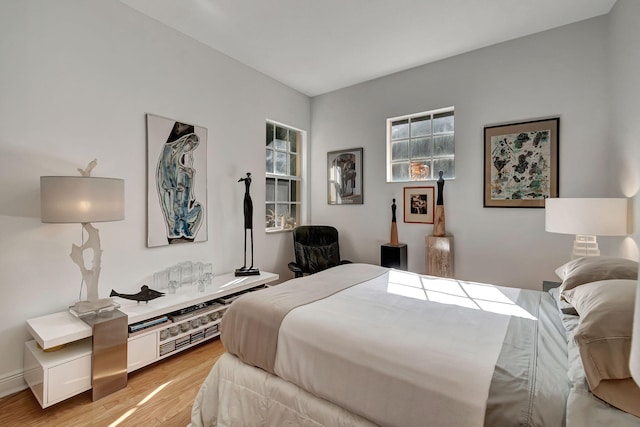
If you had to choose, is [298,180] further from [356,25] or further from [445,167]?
[356,25]

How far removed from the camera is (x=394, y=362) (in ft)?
3.83

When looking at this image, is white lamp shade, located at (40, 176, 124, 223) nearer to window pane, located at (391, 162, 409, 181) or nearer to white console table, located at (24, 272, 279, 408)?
white console table, located at (24, 272, 279, 408)

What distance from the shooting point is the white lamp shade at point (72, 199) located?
185cm

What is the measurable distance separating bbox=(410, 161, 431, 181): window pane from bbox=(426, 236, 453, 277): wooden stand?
0.77 m

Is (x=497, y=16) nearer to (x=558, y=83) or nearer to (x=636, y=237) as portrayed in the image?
(x=558, y=83)

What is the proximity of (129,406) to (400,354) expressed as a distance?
179cm

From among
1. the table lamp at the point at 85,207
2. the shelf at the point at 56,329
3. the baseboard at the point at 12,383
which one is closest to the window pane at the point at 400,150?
the table lamp at the point at 85,207

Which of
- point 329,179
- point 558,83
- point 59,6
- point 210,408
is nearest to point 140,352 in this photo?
point 210,408

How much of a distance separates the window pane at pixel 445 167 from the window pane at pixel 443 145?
0.09 meters

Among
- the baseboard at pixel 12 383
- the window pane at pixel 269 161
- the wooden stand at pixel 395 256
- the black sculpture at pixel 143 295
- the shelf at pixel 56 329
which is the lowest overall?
the baseboard at pixel 12 383

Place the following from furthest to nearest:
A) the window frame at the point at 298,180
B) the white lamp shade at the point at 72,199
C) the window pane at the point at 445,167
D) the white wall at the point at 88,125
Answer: the window frame at the point at 298,180 < the window pane at the point at 445,167 < the white wall at the point at 88,125 < the white lamp shade at the point at 72,199

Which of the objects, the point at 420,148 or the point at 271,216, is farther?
the point at 271,216

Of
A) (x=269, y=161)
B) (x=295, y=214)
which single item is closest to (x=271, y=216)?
(x=295, y=214)

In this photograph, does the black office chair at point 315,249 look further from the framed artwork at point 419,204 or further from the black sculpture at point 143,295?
the black sculpture at point 143,295
